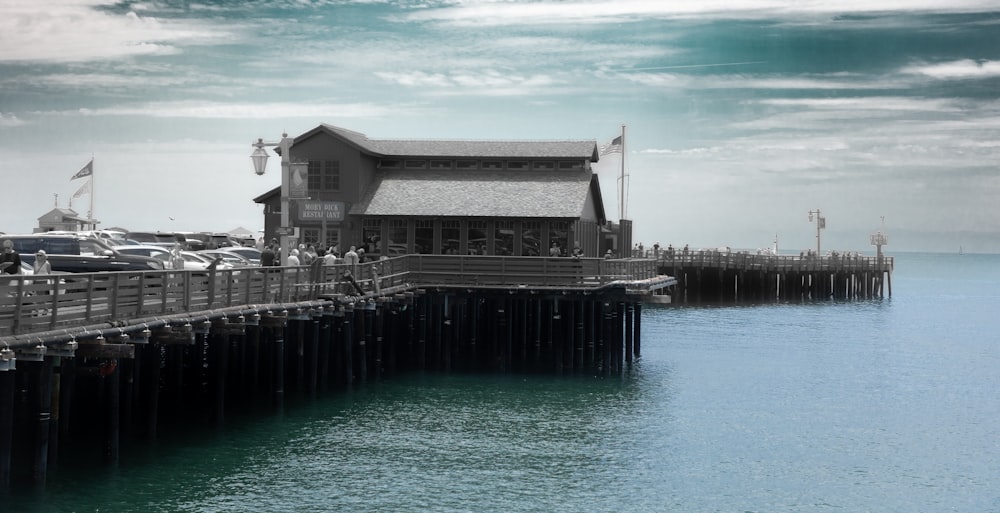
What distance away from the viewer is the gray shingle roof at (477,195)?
49312mm

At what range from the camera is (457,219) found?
1954 inches

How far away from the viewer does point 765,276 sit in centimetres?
9919

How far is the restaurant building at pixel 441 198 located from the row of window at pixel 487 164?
0.05 m

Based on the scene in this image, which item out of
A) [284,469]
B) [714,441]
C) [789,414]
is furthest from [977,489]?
[284,469]

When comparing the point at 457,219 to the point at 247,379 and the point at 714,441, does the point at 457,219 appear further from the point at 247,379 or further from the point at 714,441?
the point at 714,441

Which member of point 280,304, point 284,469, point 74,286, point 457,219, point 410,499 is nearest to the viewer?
point 74,286

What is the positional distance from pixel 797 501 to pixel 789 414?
478 inches

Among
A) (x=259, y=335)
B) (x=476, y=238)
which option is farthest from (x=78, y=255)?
(x=476, y=238)

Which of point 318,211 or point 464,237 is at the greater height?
point 318,211

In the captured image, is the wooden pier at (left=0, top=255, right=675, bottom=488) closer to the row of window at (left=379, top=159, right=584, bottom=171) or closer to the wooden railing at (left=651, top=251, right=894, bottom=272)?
the row of window at (left=379, top=159, right=584, bottom=171)

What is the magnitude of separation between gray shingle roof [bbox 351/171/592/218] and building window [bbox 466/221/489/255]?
0.89 meters

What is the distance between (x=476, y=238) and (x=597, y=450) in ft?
67.0

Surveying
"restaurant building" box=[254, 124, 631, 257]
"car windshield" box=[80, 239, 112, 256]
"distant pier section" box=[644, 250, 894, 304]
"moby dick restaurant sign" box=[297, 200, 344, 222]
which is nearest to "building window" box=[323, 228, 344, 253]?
"restaurant building" box=[254, 124, 631, 257]

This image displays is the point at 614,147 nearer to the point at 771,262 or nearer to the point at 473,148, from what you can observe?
the point at 473,148
